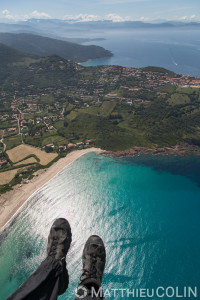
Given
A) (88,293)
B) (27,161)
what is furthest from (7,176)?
(88,293)

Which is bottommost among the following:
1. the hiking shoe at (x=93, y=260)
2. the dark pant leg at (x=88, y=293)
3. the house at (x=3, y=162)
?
the hiking shoe at (x=93, y=260)

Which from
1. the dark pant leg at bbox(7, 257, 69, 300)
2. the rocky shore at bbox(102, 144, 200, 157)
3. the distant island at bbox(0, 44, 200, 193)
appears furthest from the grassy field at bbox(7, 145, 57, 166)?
the dark pant leg at bbox(7, 257, 69, 300)

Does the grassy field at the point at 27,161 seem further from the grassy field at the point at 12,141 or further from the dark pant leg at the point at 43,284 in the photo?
the dark pant leg at the point at 43,284

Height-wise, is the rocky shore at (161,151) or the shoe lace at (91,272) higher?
the rocky shore at (161,151)

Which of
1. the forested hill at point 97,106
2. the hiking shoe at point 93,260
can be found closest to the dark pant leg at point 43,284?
the hiking shoe at point 93,260

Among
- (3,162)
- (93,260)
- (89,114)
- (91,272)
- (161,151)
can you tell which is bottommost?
(93,260)

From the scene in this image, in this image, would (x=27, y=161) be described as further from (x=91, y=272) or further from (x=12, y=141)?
(x=91, y=272)

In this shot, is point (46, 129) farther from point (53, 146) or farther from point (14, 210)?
point (14, 210)
